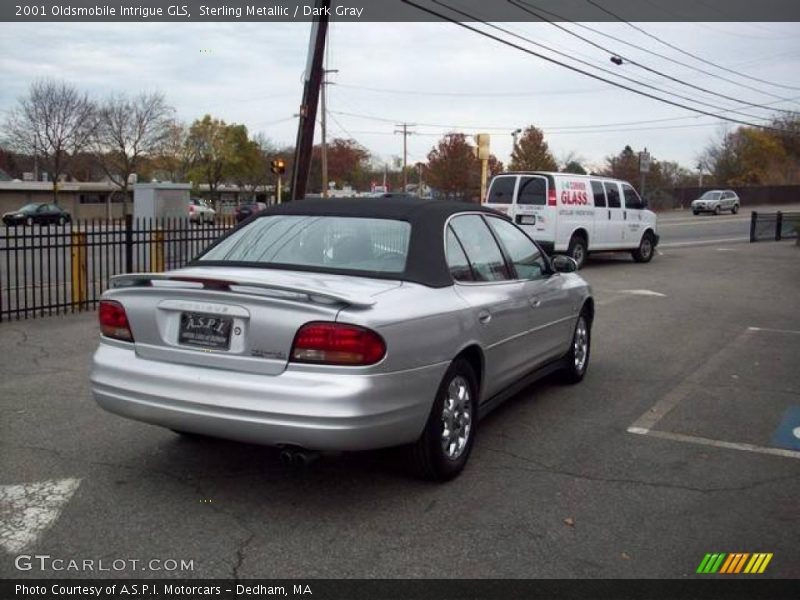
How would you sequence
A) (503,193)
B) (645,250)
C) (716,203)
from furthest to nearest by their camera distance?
(716,203) < (645,250) < (503,193)

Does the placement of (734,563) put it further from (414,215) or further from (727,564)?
(414,215)

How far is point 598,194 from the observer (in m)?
17.9

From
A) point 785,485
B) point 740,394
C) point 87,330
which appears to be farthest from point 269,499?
point 87,330

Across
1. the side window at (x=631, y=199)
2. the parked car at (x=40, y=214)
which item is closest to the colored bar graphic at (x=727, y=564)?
the side window at (x=631, y=199)

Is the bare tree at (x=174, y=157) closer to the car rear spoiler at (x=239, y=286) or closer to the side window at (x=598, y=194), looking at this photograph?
the side window at (x=598, y=194)

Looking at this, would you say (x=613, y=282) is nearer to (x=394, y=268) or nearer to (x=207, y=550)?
(x=394, y=268)

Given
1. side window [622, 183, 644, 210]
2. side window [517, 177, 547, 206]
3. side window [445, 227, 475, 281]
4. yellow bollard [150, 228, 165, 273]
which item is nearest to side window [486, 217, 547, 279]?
side window [445, 227, 475, 281]

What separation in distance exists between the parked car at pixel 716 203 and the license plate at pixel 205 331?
52702mm

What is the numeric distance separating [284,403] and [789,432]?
391 cm

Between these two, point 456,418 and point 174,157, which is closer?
point 456,418

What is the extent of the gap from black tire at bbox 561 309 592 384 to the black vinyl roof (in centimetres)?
181

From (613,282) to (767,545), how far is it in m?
11.8

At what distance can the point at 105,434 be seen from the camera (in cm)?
532
